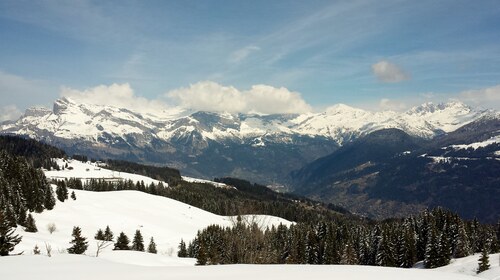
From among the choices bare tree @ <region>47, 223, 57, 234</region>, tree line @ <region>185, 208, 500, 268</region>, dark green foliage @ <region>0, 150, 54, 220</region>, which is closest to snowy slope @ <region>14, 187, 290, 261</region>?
bare tree @ <region>47, 223, 57, 234</region>

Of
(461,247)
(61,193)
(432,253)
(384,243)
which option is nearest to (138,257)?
(384,243)

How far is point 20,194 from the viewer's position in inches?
4222

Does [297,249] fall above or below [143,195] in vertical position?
below

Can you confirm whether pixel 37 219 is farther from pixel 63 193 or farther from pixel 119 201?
pixel 119 201

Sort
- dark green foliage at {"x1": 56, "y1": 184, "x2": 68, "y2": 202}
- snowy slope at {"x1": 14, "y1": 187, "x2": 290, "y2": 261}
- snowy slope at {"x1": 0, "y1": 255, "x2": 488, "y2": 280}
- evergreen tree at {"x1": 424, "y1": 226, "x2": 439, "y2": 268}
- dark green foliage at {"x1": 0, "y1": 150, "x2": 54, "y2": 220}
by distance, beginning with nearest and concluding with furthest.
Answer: snowy slope at {"x1": 0, "y1": 255, "x2": 488, "y2": 280}, evergreen tree at {"x1": 424, "y1": 226, "x2": 439, "y2": 268}, dark green foliage at {"x1": 0, "y1": 150, "x2": 54, "y2": 220}, snowy slope at {"x1": 14, "y1": 187, "x2": 290, "y2": 261}, dark green foliage at {"x1": 56, "y1": 184, "x2": 68, "y2": 202}

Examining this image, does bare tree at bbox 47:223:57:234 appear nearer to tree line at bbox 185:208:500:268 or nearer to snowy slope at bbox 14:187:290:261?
snowy slope at bbox 14:187:290:261

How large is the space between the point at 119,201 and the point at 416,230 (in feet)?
391

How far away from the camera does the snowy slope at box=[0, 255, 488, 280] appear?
904 inches

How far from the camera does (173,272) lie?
25.9 metres

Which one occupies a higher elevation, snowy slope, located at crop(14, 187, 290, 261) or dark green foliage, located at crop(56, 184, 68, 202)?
dark green foliage, located at crop(56, 184, 68, 202)

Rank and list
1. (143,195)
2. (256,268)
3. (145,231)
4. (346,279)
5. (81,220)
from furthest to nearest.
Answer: (143,195) < (145,231) < (81,220) < (256,268) < (346,279)

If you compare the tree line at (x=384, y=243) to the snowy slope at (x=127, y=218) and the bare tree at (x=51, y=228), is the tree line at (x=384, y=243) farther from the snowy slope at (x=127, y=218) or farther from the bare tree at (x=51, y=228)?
the bare tree at (x=51, y=228)

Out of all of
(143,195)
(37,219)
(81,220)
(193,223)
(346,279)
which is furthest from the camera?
(143,195)

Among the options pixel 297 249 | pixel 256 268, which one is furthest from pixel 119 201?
pixel 256 268
